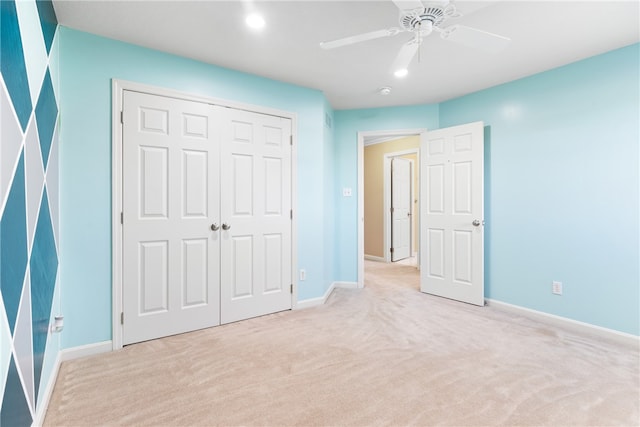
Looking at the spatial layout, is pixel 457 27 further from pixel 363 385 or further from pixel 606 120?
pixel 363 385

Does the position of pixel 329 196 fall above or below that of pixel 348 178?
below

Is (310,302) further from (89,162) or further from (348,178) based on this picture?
(89,162)

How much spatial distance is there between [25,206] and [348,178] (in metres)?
3.19

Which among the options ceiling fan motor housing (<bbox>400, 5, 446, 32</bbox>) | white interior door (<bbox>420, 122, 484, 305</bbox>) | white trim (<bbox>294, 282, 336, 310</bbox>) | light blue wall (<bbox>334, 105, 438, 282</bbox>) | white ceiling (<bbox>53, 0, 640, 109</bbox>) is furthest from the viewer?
light blue wall (<bbox>334, 105, 438, 282</bbox>)

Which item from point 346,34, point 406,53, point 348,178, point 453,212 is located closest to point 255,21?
point 346,34

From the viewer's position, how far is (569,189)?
8.90 feet

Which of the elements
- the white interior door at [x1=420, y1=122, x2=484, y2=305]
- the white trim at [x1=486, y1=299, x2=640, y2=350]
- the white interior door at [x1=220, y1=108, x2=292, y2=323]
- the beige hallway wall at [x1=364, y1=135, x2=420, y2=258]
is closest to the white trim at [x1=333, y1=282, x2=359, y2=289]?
the white interior door at [x1=420, y1=122, x2=484, y2=305]

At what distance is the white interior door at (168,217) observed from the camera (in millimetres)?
2336

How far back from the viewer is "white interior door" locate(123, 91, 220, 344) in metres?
2.34

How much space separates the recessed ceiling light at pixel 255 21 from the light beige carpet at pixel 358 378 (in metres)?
2.24

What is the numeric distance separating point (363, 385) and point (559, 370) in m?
1.27

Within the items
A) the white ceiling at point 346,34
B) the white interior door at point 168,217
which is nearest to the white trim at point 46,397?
the white interior door at point 168,217

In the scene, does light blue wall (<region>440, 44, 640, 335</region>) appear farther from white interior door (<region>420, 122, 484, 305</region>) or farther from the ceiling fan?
the ceiling fan

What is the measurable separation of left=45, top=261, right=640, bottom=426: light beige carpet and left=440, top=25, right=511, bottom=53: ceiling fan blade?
6.25 ft
